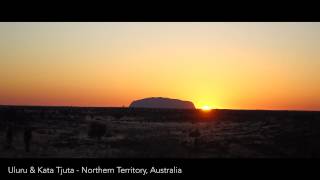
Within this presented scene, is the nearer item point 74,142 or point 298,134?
point 74,142

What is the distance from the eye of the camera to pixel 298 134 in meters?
26.7

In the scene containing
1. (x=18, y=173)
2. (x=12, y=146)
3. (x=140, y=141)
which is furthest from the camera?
(x=140, y=141)

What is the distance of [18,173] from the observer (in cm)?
542

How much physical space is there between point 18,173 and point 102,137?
61.6ft

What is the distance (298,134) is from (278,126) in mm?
6050
